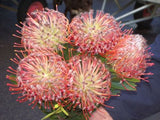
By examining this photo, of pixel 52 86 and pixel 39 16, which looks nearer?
pixel 52 86

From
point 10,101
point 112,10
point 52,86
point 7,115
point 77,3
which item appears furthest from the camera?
point 112,10

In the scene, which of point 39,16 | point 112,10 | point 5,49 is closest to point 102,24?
point 39,16

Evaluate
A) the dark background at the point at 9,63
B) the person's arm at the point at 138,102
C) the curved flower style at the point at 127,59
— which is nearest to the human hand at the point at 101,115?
the person's arm at the point at 138,102

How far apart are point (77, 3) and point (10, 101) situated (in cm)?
102

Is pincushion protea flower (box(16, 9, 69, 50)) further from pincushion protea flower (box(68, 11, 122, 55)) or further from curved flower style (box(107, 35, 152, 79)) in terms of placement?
curved flower style (box(107, 35, 152, 79))

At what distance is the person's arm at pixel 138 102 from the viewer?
0.61m

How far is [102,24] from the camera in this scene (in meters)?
0.57

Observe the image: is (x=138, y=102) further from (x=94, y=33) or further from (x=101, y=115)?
(x=94, y=33)

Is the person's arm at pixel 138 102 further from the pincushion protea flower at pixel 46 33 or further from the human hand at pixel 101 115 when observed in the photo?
the pincushion protea flower at pixel 46 33

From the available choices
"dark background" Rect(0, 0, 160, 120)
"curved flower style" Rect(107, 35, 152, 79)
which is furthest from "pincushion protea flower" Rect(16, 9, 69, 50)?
"dark background" Rect(0, 0, 160, 120)

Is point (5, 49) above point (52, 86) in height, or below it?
above

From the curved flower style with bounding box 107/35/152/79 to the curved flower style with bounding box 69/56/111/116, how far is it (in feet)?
0.19

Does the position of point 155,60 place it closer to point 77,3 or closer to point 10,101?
point 77,3

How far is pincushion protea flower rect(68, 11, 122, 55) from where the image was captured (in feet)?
1.76
